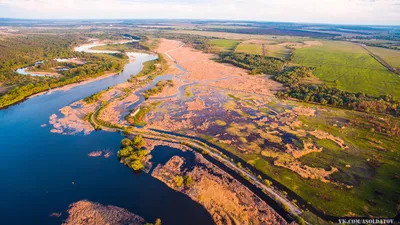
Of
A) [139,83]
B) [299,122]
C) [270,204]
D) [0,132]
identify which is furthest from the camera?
[139,83]

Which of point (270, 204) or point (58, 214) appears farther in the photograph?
point (270, 204)

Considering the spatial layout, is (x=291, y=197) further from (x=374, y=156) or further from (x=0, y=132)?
(x=0, y=132)

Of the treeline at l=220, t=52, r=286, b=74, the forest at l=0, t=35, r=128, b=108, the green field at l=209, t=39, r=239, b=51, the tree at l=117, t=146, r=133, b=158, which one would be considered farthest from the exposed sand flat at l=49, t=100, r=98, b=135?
the green field at l=209, t=39, r=239, b=51

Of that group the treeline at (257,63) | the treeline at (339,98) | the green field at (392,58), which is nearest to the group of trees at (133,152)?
the treeline at (339,98)

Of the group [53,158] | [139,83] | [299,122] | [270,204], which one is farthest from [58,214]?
[139,83]

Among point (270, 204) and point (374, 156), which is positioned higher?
point (374, 156)

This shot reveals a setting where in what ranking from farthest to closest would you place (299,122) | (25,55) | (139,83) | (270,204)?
(25,55), (139,83), (299,122), (270,204)

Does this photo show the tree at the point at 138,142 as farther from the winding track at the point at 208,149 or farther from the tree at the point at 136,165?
the tree at the point at 136,165
